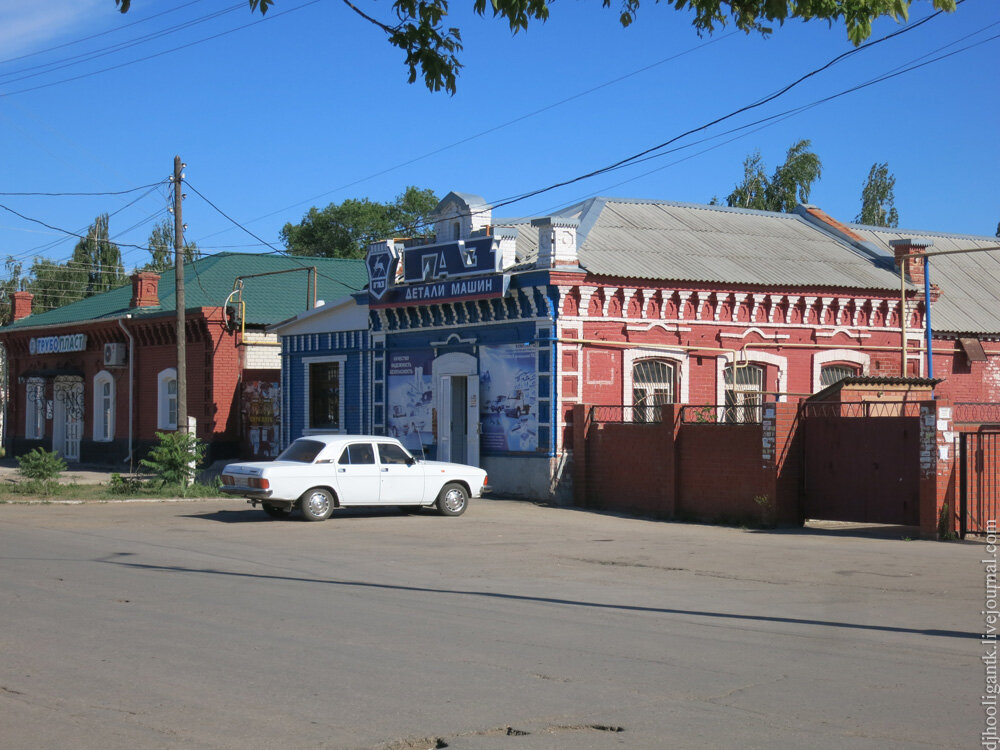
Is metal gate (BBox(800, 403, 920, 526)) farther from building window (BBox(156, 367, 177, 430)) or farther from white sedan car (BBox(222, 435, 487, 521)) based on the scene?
building window (BBox(156, 367, 177, 430))

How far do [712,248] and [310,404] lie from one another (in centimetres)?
1185

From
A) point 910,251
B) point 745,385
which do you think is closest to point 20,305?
point 745,385

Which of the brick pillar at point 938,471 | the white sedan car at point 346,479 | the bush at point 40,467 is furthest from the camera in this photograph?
the bush at point 40,467

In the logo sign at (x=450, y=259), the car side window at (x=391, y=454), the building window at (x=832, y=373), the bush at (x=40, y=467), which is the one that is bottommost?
the bush at (x=40, y=467)

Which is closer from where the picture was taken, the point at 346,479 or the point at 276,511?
the point at 346,479

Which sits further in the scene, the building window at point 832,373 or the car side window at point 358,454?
the building window at point 832,373

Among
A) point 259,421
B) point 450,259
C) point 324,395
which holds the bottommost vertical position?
point 259,421

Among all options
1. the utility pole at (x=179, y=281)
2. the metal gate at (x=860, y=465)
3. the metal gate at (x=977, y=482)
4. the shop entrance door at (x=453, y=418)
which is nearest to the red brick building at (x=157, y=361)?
the utility pole at (x=179, y=281)

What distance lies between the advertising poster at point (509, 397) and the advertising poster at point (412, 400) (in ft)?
6.42

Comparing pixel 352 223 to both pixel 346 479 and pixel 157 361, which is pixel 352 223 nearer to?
pixel 157 361

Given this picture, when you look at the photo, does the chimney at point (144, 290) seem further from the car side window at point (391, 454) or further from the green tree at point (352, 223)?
the green tree at point (352, 223)

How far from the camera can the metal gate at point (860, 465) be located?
1855cm

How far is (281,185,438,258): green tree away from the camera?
7119cm

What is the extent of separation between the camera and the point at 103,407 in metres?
40.0
